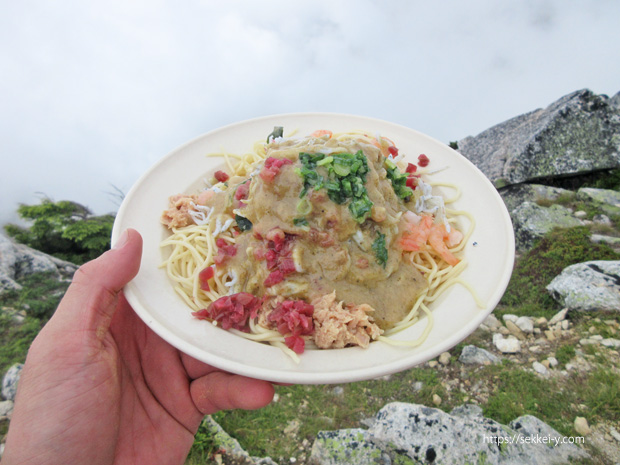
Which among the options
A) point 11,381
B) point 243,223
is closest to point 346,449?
point 243,223

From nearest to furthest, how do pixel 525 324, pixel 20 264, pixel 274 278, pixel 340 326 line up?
pixel 340 326 → pixel 274 278 → pixel 525 324 → pixel 20 264

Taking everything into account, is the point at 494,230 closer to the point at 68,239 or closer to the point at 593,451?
the point at 593,451

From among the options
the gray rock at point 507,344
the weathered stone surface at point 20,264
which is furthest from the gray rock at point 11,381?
the gray rock at point 507,344

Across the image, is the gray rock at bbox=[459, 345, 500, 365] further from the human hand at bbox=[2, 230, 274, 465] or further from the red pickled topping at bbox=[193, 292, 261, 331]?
the red pickled topping at bbox=[193, 292, 261, 331]

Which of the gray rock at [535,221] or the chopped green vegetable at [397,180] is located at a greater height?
the chopped green vegetable at [397,180]

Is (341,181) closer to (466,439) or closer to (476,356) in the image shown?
(466,439)

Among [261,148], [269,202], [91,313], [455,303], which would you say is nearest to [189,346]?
[91,313]

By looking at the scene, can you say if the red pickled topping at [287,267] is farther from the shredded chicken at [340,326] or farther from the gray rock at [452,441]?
the gray rock at [452,441]
